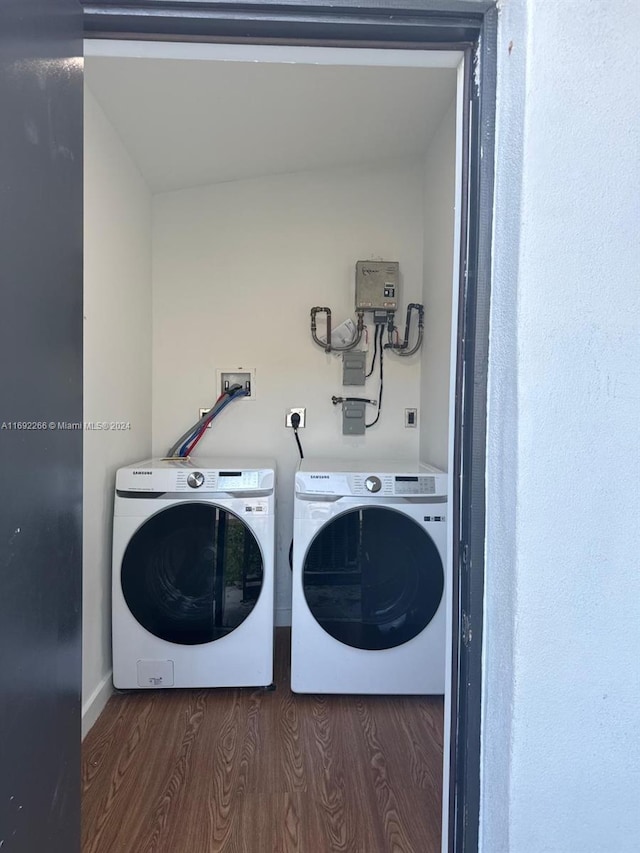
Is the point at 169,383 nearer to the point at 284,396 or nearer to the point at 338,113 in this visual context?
the point at 284,396

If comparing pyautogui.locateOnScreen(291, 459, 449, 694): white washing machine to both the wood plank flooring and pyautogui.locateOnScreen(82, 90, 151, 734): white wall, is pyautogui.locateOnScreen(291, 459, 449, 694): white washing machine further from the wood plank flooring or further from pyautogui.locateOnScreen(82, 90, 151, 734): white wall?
pyautogui.locateOnScreen(82, 90, 151, 734): white wall

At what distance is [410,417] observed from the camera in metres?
2.51

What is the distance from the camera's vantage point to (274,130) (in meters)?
2.05

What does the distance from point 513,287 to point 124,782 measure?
5.50 feet

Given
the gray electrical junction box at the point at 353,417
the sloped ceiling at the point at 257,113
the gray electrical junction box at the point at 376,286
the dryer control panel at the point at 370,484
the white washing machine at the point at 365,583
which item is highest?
the sloped ceiling at the point at 257,113

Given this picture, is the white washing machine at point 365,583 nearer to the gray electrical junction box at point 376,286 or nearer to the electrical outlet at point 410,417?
the electrical outlet at point 410,417

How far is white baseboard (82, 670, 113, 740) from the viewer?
170 centimetres

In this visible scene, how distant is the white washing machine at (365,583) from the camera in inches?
74.9

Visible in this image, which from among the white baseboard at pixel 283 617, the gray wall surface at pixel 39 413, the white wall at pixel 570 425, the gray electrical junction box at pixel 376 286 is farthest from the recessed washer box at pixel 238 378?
the white wall at pixel 570 425

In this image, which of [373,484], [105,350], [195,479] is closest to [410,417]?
[373,484]

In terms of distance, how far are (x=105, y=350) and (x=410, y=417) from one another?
4.59ft

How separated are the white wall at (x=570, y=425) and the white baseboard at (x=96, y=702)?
143 cm

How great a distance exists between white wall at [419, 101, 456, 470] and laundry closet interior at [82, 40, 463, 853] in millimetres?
16

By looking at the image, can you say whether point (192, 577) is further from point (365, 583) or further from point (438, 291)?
point (438, 291)
